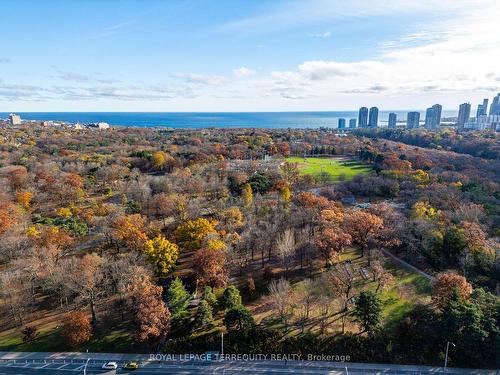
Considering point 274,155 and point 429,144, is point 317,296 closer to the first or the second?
point 274,155

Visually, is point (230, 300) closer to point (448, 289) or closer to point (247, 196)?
point (448, 289)

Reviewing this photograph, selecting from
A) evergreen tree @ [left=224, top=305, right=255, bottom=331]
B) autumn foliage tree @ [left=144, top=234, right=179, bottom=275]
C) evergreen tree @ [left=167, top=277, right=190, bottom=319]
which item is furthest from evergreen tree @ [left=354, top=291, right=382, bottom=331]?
autumn foliage tree @ [left=144, top=234, right=179, bottom=275]

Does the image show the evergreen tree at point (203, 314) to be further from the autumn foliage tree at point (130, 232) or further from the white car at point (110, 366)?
the autumn foliage tree at point (130, 232)

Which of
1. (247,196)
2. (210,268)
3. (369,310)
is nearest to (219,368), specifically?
(210,268)

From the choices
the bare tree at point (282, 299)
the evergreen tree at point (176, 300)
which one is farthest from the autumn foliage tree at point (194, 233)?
the bare tree at point (282, 299)

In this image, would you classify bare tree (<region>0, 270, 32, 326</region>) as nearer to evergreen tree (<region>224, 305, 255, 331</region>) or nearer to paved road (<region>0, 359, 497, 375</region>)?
paved road (<region>0, 359, 497, 375</region>)
